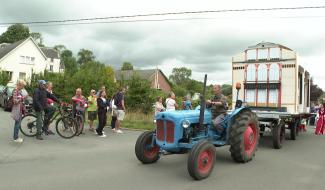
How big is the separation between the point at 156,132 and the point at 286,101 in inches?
252

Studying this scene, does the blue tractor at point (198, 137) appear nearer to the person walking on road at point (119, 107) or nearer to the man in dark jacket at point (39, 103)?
the man in dark jacket at point (39, 103)

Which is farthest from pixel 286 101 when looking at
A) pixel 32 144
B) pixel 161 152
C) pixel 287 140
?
pixel 32 144

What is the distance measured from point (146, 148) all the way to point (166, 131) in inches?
34.9

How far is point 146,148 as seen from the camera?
8539 mm

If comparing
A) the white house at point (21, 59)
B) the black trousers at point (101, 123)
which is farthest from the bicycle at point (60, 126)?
the white house at point (21, 59)

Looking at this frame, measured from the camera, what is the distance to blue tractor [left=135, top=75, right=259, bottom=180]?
739 cm

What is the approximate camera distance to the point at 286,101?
12.8 meters

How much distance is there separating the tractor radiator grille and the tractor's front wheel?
43cm

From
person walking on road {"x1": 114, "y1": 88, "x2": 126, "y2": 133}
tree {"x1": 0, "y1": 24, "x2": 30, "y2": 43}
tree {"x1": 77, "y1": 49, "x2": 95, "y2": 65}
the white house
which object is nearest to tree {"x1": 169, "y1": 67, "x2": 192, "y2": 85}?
tree {"x1": 77, "y1": 49, "x2": 95, "y2": 65}

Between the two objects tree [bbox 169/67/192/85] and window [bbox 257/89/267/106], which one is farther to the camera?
tree [bbox 169/67/192/85]

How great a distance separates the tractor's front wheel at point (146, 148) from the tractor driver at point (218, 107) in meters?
1.48

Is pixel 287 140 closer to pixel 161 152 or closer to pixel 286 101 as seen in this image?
pixel 286 101

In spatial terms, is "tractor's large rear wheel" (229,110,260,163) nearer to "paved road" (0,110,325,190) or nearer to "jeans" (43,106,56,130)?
"paved road" (0,110,325,190)

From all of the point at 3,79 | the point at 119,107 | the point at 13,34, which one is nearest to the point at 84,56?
the point at 13,34
